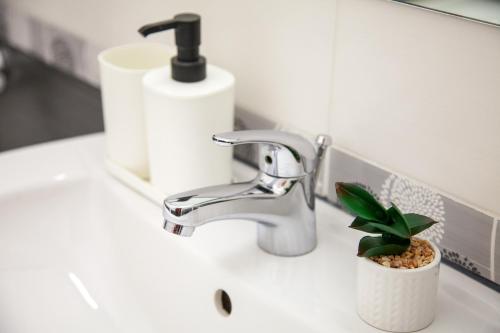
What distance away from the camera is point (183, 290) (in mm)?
755

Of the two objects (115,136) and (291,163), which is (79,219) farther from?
(291,163)

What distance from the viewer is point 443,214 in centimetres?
69

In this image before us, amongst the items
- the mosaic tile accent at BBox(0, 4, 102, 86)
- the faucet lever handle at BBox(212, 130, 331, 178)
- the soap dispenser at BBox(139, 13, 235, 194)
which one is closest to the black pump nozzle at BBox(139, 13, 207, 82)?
the soap dispenser at BBox(139, 13, 235, 194)

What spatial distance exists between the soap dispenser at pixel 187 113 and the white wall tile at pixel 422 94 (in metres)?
0.12

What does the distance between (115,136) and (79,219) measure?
11 centimetres

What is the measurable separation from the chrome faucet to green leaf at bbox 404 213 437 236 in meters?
0.12

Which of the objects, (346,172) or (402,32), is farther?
(346,172)

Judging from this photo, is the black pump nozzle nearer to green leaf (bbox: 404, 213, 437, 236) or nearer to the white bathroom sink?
the white bathroom sink

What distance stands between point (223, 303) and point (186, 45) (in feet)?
0.85

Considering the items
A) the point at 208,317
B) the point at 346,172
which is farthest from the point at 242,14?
the point at 208,317

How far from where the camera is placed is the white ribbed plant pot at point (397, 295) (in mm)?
595

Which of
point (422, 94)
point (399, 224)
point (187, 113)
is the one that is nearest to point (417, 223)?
point (399, 224)

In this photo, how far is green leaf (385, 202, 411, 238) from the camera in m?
0.59

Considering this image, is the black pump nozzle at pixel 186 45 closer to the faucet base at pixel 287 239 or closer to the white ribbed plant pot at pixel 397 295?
the faucet base at pixel 287 239
